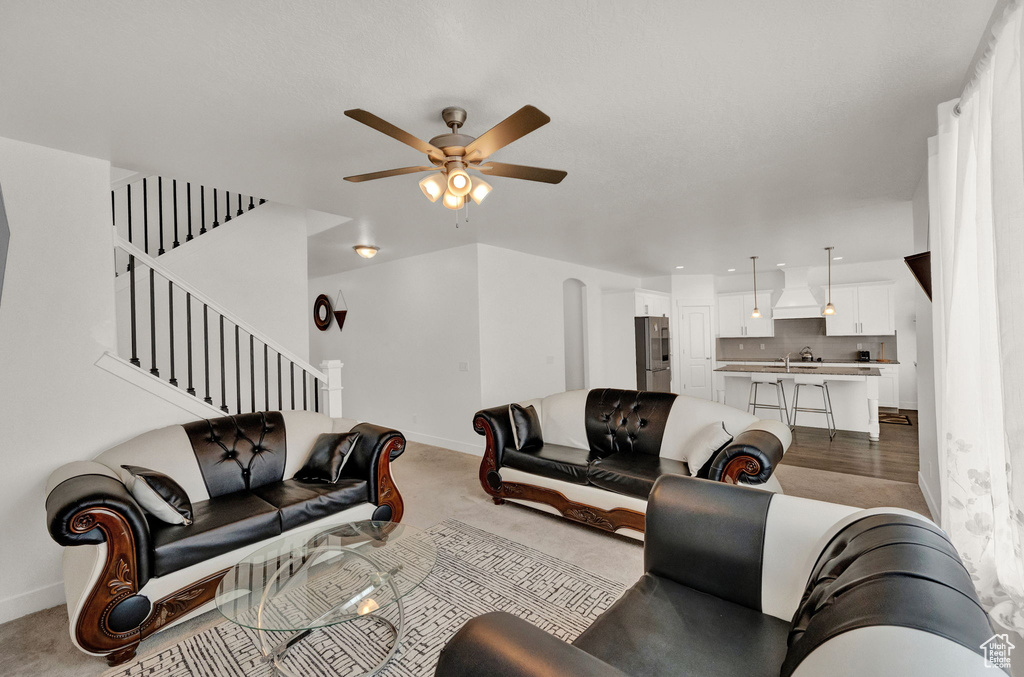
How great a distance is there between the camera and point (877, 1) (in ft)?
5.67

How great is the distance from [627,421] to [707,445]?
0.81m

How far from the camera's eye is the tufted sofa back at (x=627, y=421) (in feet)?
11.8

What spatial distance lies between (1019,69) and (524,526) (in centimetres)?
321

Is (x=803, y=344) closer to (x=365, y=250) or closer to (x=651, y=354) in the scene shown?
(x=651, y=354)

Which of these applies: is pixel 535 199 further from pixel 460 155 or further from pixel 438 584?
pixel 438 584

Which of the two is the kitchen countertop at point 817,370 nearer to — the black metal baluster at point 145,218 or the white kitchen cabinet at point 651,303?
the white kitchen cabinet at point 651,303

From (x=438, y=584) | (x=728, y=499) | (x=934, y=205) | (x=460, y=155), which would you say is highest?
(x=460, y=155)

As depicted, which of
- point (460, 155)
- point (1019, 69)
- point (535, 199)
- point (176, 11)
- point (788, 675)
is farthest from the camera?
point (535, 199)

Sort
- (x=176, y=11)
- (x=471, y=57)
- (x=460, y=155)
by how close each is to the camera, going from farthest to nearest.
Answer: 1. (x=460, y=155)
2. (x=471, y=57)
3. (x=176, y=11)

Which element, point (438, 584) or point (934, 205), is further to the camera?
point (438, 584)

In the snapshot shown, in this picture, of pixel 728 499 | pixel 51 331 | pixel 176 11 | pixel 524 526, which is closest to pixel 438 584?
pixel 524 526

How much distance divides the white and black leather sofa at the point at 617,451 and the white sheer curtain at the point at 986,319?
0.85m

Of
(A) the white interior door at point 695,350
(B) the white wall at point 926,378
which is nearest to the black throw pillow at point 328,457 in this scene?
(B) the white wall at point 926,378

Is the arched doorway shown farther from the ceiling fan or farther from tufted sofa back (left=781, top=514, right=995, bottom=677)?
tufted sofa back (left=781, top=514, right=995, bottom=677)
